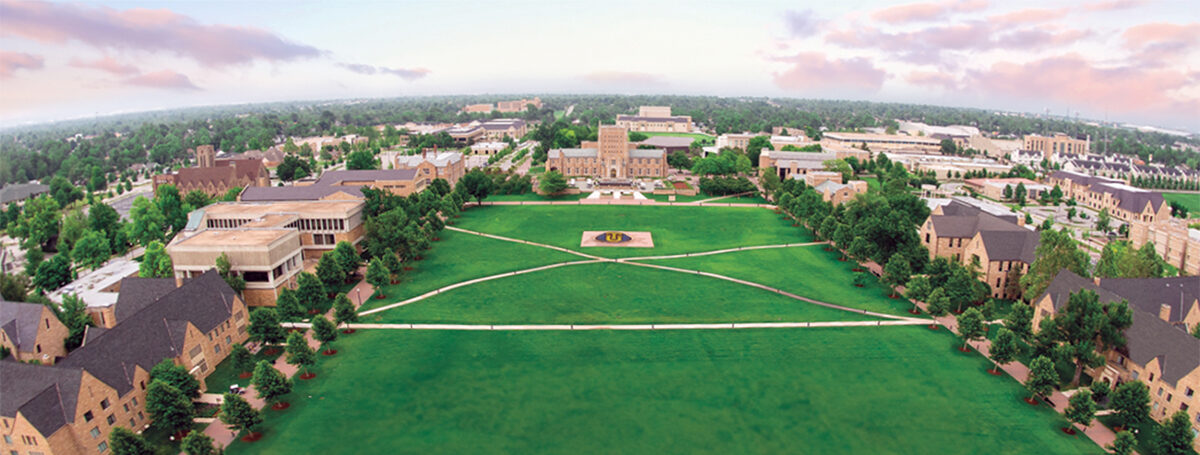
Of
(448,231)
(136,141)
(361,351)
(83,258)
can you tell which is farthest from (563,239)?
(136,141)

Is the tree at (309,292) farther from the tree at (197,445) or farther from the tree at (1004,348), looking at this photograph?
the tree at (1004,348)

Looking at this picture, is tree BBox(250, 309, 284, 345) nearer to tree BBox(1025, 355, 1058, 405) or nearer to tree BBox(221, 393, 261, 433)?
tree BBox(221, 393, 261, 433)

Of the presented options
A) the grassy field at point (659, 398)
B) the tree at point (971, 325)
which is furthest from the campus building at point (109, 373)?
the tree at point (971, 325)

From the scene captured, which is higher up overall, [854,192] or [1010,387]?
[854,192]

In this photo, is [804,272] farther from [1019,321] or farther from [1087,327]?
[1087,327]

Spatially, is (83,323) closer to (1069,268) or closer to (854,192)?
(1069,268)

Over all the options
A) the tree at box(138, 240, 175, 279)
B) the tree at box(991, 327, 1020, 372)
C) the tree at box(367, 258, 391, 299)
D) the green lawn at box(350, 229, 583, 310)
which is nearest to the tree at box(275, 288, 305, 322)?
the green lawn at box(350, 229, 583, 310)
